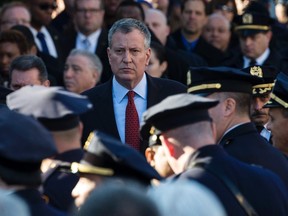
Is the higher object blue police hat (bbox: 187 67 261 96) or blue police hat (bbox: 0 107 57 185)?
blue police hat (bbox: 0 107 57 185)

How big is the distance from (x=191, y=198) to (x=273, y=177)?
7.39ft

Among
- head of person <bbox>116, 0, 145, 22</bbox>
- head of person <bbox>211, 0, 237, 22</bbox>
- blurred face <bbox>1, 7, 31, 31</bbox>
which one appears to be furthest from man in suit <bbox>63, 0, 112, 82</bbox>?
head of person <bbox>211, 0, 237, 22</bbox>

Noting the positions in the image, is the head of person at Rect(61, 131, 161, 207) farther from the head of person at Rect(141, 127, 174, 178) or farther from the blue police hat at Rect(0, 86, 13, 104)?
the blue police hat at Rect(0, 86, 13, 104)

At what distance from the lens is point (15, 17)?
14.0 metres

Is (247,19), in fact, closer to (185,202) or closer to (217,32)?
(217,32)

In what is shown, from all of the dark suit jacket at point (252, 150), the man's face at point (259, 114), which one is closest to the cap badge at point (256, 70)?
the man's face at point (259, 114)

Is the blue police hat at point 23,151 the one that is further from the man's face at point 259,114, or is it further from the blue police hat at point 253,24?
the blue police hat at point 253,24

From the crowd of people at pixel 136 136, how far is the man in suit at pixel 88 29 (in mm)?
404

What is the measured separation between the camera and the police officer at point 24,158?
5250mm

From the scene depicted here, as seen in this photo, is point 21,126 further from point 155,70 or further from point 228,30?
point 228,30

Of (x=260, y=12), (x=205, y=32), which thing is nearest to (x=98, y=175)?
(x=260, y=12)

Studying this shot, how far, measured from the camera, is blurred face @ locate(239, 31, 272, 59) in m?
13.9

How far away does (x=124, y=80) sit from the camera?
29.9 feet

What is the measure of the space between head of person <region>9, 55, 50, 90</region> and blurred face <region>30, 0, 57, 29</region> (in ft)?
10.9
